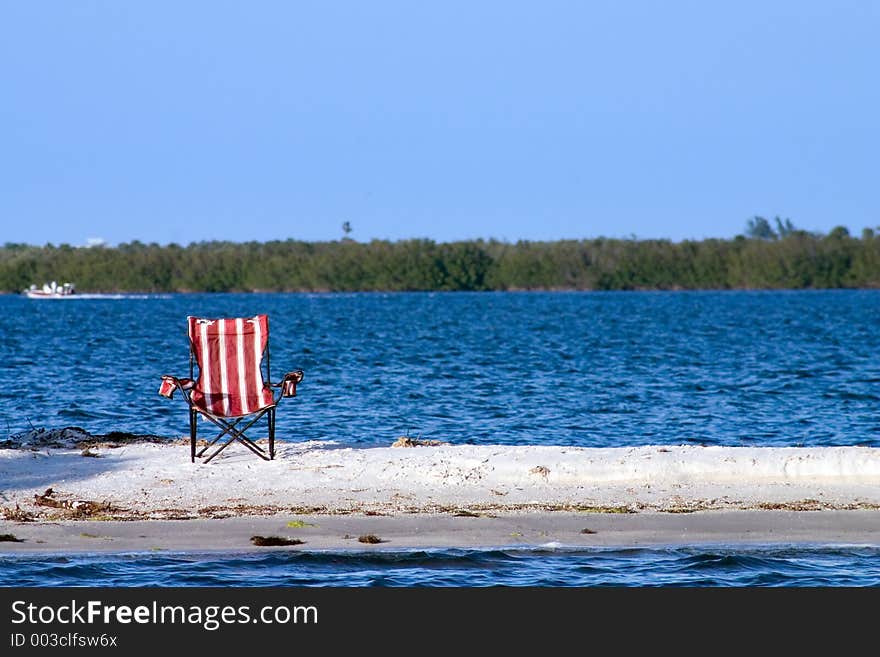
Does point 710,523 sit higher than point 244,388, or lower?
lower

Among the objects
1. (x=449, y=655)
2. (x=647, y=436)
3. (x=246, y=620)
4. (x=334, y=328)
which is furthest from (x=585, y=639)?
(x=334, y=328)

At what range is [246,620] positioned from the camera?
21.3ft

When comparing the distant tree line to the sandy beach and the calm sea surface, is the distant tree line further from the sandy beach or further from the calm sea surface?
the sandy beach

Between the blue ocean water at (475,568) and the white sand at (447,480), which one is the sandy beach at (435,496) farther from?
the blue ocean water at (475,568)

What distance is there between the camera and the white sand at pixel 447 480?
29.8 feet

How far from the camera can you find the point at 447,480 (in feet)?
31.7

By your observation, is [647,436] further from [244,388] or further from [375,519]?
[375,519]

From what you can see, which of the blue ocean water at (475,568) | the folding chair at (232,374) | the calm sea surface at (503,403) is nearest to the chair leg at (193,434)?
the folding chair at (232,374)

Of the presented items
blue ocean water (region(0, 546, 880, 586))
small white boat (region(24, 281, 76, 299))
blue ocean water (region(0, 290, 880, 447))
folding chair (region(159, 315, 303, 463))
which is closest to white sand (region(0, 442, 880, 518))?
folding chair (region(159, 315, 303, 463))

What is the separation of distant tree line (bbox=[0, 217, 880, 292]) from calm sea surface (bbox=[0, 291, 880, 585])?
80333mm

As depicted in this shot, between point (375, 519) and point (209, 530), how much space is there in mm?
969

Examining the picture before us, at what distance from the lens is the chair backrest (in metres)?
10.2

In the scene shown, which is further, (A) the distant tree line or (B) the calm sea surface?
(A) the distant tree line

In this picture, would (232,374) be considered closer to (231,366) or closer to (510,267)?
(231,366)
